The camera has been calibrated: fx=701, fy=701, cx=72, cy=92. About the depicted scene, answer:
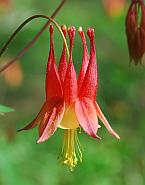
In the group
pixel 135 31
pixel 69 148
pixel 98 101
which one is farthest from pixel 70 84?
pixel 98 101

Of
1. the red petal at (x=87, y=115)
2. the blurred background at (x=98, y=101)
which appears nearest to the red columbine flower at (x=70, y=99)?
the red petal at (x=87, y=115)

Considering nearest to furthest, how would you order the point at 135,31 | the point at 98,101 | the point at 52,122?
1. the point at 52,122
2. the point at 135,31
3. the point at 98,101

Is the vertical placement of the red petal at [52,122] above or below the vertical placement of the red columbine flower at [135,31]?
below

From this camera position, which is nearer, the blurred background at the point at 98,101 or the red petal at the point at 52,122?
the red petal at the point at 52,122

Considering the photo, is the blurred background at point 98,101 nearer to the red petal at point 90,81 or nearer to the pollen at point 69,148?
the pollen at point 69,148

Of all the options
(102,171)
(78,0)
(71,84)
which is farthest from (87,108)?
(78,0)

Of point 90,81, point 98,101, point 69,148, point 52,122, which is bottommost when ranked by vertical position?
point 98,101

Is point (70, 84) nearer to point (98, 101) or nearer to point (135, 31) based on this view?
point (135, 31)
